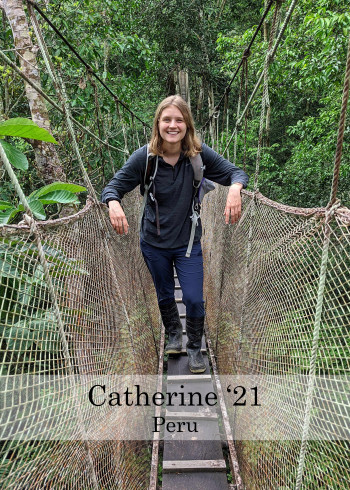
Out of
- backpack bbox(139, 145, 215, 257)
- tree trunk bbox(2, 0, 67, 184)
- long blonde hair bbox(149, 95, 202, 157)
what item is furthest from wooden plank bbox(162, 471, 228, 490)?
tree trunk bbox(2, 0, 67, 184)

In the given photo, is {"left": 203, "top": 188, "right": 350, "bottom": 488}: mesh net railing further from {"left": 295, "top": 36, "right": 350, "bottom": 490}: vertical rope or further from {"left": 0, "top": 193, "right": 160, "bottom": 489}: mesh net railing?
{"left": 0, "top": 193, "right": 160, "bottom": 489}: mesh net railing

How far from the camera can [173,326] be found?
167cm

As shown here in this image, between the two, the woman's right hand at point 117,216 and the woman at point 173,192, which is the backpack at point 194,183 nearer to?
the woman at point 173,192

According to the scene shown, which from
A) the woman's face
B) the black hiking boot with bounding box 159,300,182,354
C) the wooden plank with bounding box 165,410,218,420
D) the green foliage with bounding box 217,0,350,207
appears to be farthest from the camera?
the green foliage with bounding box 217,0,350,207

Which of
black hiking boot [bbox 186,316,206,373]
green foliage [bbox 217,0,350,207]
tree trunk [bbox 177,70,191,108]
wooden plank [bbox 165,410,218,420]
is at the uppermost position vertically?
tree trunk [bbox 177,70,191,108]

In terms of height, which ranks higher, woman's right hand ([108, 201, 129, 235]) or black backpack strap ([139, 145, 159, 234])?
black backpack strap ([139, 145, 159, 234])

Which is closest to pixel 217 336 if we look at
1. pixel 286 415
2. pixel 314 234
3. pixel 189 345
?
pixel 189 345

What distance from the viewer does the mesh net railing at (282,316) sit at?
788mm

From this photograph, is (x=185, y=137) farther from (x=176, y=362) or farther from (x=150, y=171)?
(x=176, y=362)

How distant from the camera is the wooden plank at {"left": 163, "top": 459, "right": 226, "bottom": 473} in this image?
3.99 feet

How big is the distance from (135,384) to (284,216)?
851 mm

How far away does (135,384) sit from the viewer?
4.28 feet

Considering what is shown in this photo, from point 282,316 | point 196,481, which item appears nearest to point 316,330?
point 282,316

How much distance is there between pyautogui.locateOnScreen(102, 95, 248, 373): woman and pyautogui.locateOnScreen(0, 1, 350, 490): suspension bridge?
111mm
